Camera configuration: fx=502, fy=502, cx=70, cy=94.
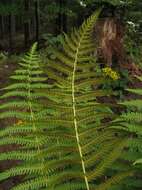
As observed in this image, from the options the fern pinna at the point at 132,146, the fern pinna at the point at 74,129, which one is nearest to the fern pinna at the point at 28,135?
the fern pinna at the point at 74,129

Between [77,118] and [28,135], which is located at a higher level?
[77,118]

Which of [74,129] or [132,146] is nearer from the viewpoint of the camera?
[74,129]

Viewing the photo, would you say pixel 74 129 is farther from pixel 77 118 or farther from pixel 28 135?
pixel 28 135

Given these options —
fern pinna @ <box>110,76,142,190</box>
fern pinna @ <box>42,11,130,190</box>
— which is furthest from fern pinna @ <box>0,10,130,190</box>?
fern pinna @ <box>110,76,142,190</box>

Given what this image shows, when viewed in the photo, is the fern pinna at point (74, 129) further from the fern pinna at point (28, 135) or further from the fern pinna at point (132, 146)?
the fern pinna at point (132, 146)

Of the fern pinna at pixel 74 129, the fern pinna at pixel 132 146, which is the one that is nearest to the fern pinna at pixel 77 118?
the fern pinna at pixel 74 129

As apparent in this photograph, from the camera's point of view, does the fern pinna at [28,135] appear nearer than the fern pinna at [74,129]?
No

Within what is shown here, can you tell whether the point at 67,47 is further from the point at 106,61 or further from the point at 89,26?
the point at 106,61

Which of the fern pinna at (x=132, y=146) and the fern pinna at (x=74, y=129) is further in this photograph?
the fern pinna at (x=132, y=146)

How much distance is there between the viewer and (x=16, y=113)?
7.35 ft

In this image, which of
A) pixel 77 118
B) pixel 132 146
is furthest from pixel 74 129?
pixel 132 146

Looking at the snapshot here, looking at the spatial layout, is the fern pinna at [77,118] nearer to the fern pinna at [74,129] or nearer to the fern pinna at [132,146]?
the fern pinna at [74,129]

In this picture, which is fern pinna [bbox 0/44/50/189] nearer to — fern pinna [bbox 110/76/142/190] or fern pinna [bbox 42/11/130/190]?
fern pinna [bbox 42/11/130/190]

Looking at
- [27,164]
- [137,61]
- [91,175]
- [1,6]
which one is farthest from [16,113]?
[1,6]
